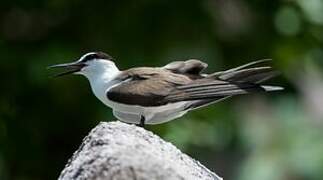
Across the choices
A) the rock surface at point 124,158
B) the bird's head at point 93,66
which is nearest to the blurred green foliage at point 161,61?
the bird's head at point 93,66

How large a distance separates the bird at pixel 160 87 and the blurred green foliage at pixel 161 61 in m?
2.65

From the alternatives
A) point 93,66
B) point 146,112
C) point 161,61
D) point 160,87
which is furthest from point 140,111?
point 161,61

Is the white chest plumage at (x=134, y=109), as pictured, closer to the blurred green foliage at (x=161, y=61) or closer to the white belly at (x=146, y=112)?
the white belly at (x=146, y=112)

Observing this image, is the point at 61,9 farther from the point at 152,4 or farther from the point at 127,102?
the point at 127,102

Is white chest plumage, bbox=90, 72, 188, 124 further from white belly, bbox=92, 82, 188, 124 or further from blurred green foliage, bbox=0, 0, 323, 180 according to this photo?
blurred green foliage, bbox=0, 0, 323, 180

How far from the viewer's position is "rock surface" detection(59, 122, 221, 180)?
356 centimetres

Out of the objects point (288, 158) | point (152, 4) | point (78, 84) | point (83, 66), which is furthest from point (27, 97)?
point (83, 66)

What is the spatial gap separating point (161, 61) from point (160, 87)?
290 centimetres

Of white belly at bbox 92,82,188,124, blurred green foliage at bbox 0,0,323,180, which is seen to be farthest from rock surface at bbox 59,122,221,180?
blurred green foliage at bbox 0,0,323,180

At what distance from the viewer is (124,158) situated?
3.59 metres

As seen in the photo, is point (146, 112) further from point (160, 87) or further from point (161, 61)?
point (161, 61)

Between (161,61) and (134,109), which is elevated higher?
(134,109)

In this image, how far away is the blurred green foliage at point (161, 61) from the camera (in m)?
7.79

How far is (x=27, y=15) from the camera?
818cm
